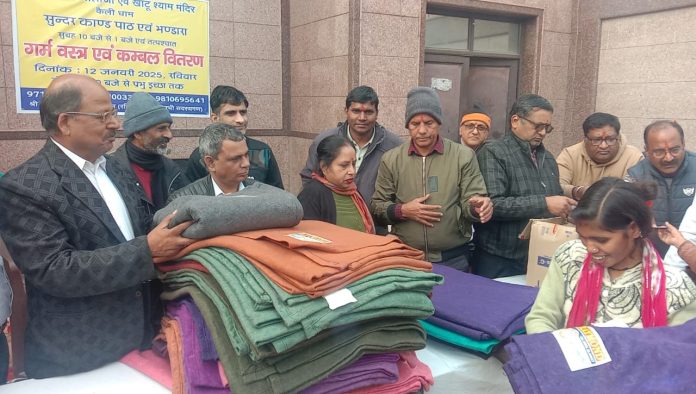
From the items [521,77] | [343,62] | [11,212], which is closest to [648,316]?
[11,212]

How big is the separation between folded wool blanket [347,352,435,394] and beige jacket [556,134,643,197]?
2.11 m

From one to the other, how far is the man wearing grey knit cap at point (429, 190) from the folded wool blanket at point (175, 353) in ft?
4.93

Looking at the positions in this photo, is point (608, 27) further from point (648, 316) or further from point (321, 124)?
A: point (648, 316)

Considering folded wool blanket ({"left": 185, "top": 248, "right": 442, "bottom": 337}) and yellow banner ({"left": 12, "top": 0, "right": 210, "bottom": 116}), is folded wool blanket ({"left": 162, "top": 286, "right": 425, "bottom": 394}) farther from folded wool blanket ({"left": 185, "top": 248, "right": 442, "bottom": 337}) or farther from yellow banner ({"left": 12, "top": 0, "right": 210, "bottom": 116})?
yellow banner ({"left": 12, "top": 0, "right": 210, "bottom": 116})

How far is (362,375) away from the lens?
4.64 ft

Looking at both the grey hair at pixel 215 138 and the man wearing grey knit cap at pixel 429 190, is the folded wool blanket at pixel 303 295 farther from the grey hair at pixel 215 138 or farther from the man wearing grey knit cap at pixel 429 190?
the man wearing grey knit cap at pixel 429 190

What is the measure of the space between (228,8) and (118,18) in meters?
1.18

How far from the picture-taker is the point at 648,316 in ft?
5.18

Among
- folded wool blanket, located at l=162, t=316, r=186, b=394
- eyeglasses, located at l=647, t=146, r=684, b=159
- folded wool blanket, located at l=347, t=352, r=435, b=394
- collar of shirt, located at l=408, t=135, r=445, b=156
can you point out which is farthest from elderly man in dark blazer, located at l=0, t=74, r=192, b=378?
eyeglasses, located at l=647, t=146, r=684, b=159

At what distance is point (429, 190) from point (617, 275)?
134 cm

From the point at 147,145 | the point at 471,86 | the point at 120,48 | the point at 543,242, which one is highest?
the point at 120,48

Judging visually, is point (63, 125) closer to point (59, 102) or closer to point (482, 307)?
point (59, 102)

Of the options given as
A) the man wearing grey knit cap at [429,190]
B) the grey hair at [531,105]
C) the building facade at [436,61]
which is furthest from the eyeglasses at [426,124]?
the building facade at [436,61]

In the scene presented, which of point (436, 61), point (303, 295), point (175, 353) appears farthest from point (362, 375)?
point (436, 61)
